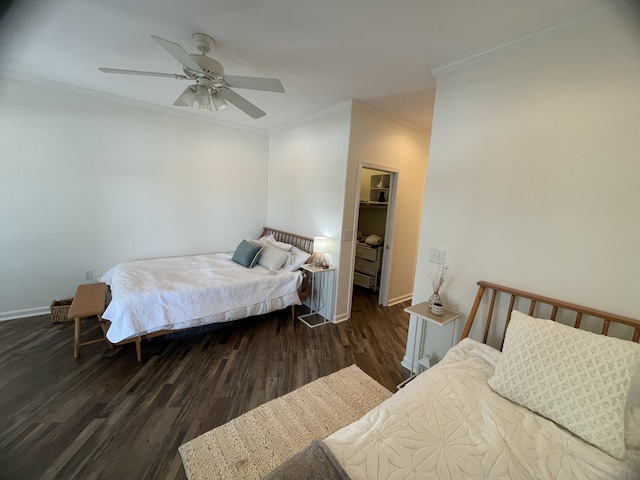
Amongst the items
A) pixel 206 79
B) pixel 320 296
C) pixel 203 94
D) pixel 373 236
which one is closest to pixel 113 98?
pixel 203 94

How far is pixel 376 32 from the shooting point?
1729 millimetres

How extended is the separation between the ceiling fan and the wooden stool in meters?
2.04

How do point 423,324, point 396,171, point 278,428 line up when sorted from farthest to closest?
point 396,171 → point 423,324 → point 278,428

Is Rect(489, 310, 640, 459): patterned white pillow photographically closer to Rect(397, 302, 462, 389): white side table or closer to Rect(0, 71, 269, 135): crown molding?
Rect(397, 302, 462, 389): white side table

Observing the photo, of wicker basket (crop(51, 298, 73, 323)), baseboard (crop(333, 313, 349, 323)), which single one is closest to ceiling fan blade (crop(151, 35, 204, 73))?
baseboard (crop(333, 313, 349, 323))

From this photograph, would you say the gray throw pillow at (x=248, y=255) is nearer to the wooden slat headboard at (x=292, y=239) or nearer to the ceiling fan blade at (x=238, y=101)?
the wooden slat headboard at (x=292, y=239)

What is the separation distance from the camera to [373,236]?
466 centimetres

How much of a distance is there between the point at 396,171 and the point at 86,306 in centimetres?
395

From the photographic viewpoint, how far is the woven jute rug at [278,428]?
149cm

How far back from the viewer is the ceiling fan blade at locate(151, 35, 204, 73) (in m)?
1.50

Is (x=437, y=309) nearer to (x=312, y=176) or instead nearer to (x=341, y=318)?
(x=341, y=318)

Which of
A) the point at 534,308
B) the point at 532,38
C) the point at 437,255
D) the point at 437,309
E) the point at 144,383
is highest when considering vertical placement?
the point at 532,38

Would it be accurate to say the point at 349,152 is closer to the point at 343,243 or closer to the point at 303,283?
the point at 343,243

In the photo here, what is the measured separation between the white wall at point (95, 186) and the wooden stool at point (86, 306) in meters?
0.84
